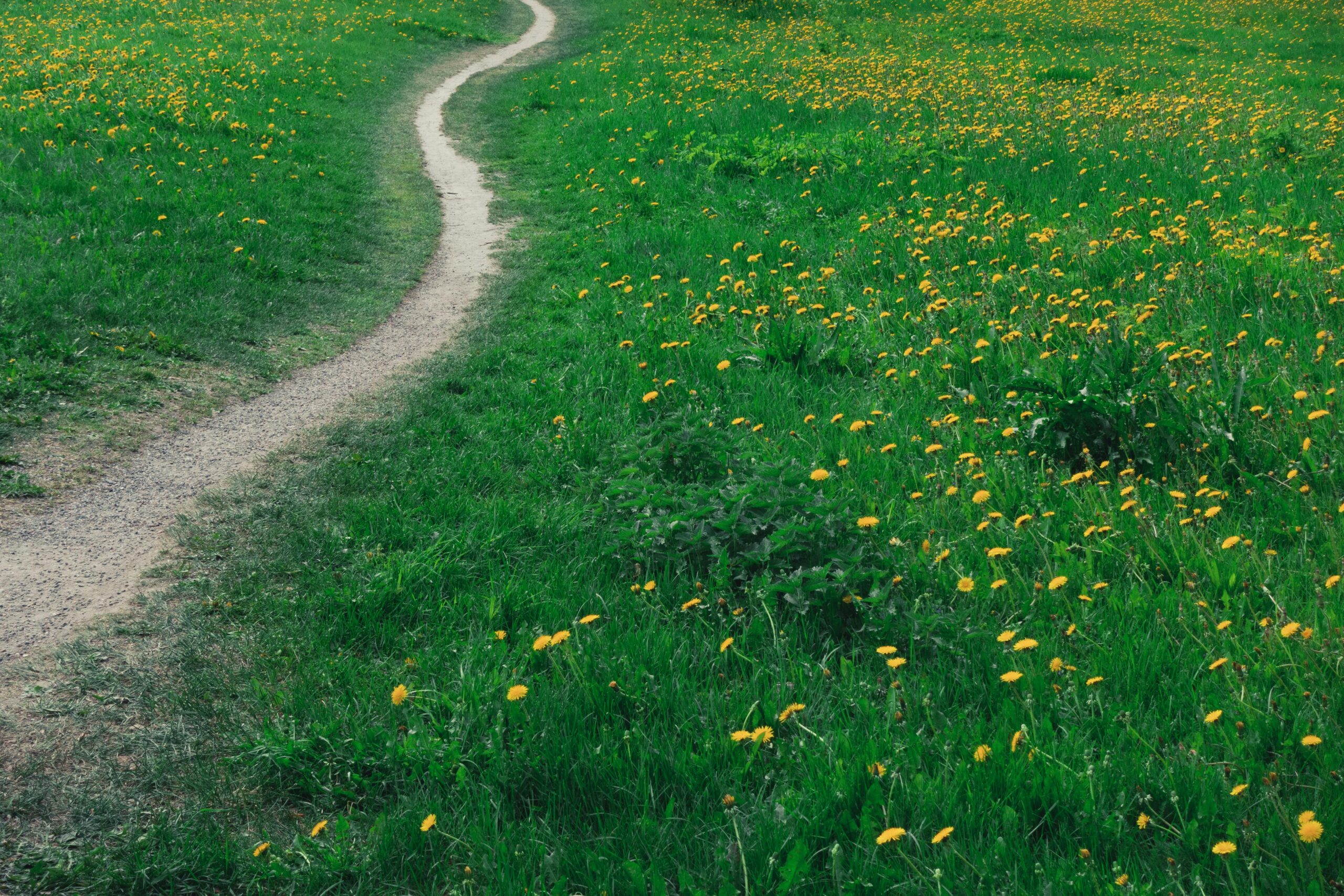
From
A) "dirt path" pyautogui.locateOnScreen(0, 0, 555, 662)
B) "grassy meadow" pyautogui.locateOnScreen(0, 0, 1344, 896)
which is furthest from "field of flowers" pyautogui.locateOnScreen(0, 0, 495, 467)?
"grassy meadow" pyautogui.locateOnScreen(0, 0, 1344, 896)

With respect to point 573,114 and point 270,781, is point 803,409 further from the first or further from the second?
point 573,114

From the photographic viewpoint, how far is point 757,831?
2477 millimetres

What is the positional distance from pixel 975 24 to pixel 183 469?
2323 cm

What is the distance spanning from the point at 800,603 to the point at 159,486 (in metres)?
3.52

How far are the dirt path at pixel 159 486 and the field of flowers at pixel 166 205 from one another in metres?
0.55

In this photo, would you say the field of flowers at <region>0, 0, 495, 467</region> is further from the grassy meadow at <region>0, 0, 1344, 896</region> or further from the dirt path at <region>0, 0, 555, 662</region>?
the grassy meadow at <region>0, 0, 1344, 896</region>

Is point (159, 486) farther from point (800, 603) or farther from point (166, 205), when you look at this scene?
point (166, 205)

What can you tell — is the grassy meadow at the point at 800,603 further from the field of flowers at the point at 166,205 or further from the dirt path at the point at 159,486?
the field of flowers at the point at 166,205

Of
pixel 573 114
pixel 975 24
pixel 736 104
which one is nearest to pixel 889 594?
pixel 736 104

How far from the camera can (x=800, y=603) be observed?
132 inches

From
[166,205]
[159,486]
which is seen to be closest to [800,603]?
[159,486]

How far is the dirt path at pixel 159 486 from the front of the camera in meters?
3.79

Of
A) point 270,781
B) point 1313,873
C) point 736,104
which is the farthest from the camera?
point 736,104

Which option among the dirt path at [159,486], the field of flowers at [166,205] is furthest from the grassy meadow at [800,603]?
the field of flowers at [166,205]
